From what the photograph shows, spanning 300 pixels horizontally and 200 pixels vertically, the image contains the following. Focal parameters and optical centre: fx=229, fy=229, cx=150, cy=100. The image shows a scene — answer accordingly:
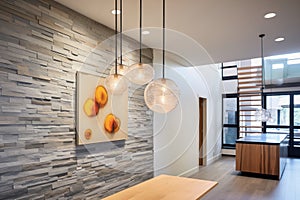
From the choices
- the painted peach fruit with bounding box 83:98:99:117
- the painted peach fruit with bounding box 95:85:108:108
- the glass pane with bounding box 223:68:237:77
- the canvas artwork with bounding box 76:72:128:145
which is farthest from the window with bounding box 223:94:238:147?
the painted peach fruit with bounding box 83:98:99:117

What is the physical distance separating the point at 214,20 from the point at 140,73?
1631mm

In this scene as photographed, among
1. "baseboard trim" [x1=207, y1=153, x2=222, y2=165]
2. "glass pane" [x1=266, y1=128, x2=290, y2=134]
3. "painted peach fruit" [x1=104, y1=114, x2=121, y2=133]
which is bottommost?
"baseboard trim" [x1=207, y1=153, x2=222, y2=165]

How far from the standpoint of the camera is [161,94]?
2.27 meters

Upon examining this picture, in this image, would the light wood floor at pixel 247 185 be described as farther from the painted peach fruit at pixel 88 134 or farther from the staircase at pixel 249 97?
the painted peach fruit at pixel 88 134

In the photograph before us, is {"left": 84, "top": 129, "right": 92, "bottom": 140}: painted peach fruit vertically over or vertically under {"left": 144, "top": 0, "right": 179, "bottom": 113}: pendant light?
under

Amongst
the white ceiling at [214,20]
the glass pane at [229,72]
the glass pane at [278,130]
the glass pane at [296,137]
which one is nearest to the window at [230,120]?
the glass pane at [229,72]

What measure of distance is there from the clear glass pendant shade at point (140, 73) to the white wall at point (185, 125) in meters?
2.43

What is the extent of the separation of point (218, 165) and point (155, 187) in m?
5.56

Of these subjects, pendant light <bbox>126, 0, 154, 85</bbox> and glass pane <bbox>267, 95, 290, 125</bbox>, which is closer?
pendant light <bbox>126, 0, 154, 85</bbox>

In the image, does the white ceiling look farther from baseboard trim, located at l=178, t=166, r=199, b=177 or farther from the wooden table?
baseboard trim, located at l=178, t=166, r=199, b=177

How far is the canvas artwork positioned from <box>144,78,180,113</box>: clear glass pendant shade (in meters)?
1.12

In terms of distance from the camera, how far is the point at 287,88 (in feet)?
28.4

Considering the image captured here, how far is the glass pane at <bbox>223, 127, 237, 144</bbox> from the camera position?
357 inches

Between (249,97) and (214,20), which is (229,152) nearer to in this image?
(249,97)
